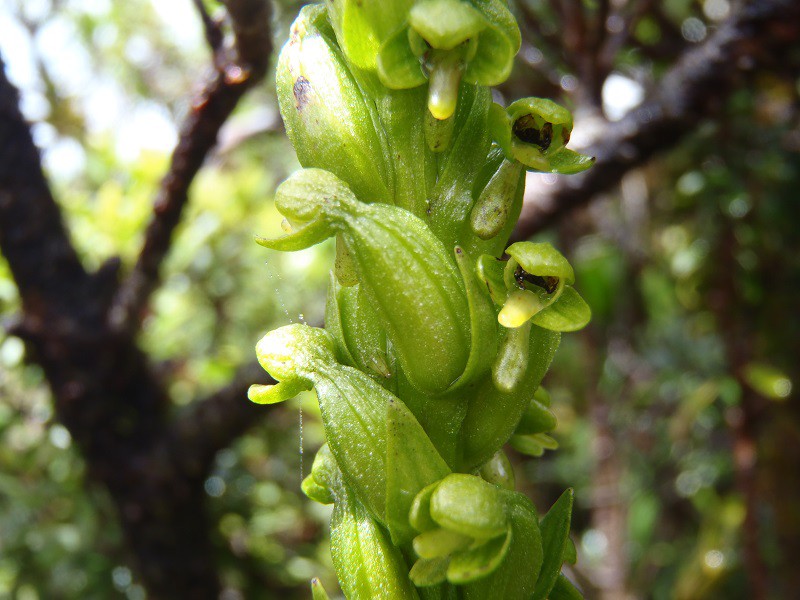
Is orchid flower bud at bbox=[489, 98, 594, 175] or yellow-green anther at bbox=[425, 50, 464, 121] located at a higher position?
yellow-green anther at bbox=[425, 50, 464, 121]

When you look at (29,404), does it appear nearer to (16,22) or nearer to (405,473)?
(16,22)

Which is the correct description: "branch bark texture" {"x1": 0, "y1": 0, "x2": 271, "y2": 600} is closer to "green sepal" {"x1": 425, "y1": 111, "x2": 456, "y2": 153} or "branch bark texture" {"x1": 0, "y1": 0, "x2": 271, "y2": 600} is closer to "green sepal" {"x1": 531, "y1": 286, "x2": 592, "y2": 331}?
"green sepal" {"x1": 425, "y1": 111, "x2": 456, "y2": 153}

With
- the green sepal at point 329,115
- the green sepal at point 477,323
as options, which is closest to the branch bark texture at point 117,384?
the green sepal at point 329,115

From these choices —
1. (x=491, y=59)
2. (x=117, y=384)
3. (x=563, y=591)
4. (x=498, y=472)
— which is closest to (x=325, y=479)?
(x=498, y=472)

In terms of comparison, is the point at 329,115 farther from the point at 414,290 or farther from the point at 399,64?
the point at 414,290

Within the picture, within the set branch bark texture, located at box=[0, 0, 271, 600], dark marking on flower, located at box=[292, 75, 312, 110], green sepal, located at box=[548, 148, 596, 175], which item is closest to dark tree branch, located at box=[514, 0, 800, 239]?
branch bark texture, located at box=[0, 0, 271, 600]

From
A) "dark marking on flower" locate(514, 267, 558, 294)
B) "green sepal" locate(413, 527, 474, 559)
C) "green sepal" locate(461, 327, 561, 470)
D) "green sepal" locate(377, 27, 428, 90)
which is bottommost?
"green sepal" locate(413, 527, 474, 559)
